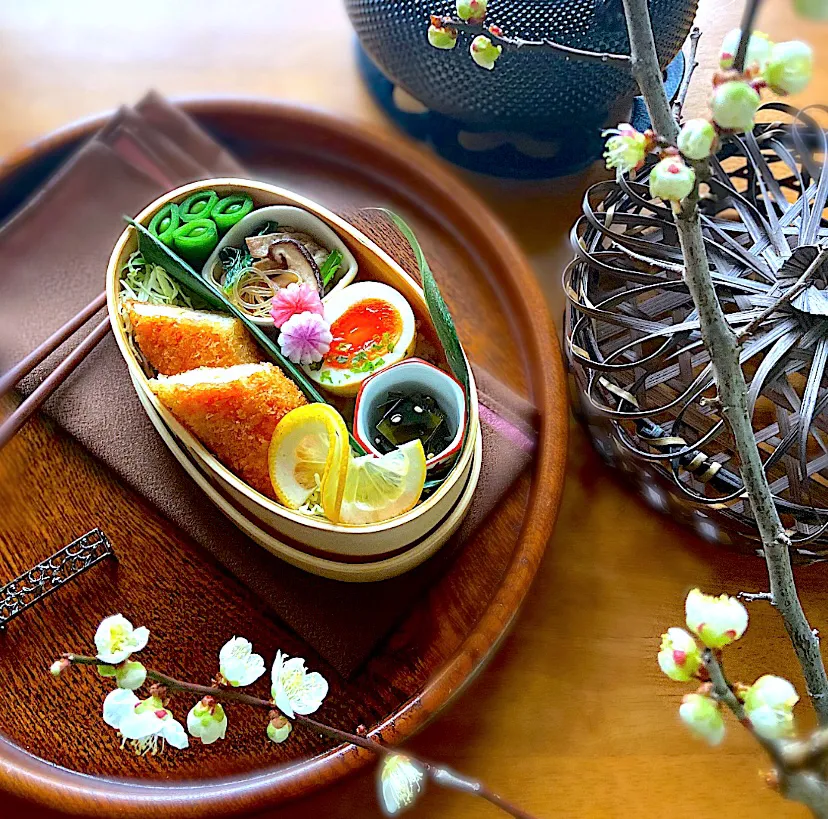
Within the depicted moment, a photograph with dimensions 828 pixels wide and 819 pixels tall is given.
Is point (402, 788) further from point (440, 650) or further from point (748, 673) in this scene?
point (748, 673)

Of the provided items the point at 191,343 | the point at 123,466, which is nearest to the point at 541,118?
the point at 191,343

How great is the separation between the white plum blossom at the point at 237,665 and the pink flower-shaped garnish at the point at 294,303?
0.30 meters

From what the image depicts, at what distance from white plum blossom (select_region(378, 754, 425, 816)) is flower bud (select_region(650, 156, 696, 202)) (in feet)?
0.85

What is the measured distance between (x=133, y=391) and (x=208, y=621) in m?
0.21

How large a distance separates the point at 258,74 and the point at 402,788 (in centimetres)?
82

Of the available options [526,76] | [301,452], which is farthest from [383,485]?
[526,76]

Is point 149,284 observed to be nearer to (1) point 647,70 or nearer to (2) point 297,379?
(2) point 297,379

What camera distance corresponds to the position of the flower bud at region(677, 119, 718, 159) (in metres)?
0.28

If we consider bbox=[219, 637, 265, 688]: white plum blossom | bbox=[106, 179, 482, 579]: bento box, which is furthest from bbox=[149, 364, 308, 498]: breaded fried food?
bbox=[219, 637, 265, 688]: white plum blossom

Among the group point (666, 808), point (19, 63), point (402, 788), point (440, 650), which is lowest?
point (666, 808)

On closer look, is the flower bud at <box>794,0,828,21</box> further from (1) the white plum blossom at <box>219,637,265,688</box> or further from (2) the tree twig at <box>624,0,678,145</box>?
(1) the white plum blossom at <box>219,637,265,688</box>

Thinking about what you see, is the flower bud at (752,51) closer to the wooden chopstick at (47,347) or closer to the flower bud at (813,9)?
the flower bud at (813,9)

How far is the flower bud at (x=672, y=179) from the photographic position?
0.92ft

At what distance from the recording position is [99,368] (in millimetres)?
684
